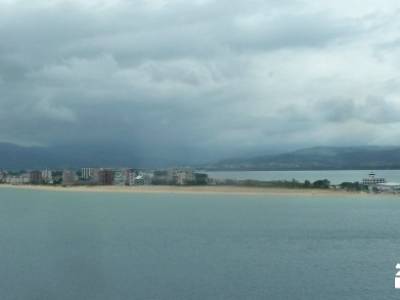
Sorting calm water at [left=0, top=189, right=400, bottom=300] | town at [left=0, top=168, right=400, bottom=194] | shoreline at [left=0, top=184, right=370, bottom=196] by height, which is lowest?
calm water at [left=0, top=189, right=400, bottom=300]

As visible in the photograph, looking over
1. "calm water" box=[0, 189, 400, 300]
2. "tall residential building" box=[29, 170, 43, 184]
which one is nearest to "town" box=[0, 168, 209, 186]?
"tall residential building" box=[29, 170, 43, 184]

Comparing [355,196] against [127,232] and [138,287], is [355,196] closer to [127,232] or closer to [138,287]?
[127,232]

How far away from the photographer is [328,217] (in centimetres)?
4828

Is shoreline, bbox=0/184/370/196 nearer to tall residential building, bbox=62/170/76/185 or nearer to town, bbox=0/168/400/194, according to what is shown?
town, bbox=0/168/400/194

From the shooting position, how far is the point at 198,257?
26.7m

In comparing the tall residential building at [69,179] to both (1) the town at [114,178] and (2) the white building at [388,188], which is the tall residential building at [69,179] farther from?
(2) the white building at [388,188]

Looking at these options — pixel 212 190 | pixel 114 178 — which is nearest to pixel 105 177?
pixel 114 178

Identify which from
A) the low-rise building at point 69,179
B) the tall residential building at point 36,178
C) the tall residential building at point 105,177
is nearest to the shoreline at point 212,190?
the low-rise building at point 69,179

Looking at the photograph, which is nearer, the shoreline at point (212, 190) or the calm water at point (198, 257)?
the calm water at point (198, 257)

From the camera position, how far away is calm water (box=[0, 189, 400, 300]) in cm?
2025

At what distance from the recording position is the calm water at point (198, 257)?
66.4ft

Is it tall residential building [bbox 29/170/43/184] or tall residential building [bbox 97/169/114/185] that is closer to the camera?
tall residential building [bbox 97/169/114/185]

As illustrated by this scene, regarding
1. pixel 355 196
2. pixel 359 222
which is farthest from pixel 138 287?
pixel 355 196

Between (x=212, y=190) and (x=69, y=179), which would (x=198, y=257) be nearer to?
(x=212, y=190)
